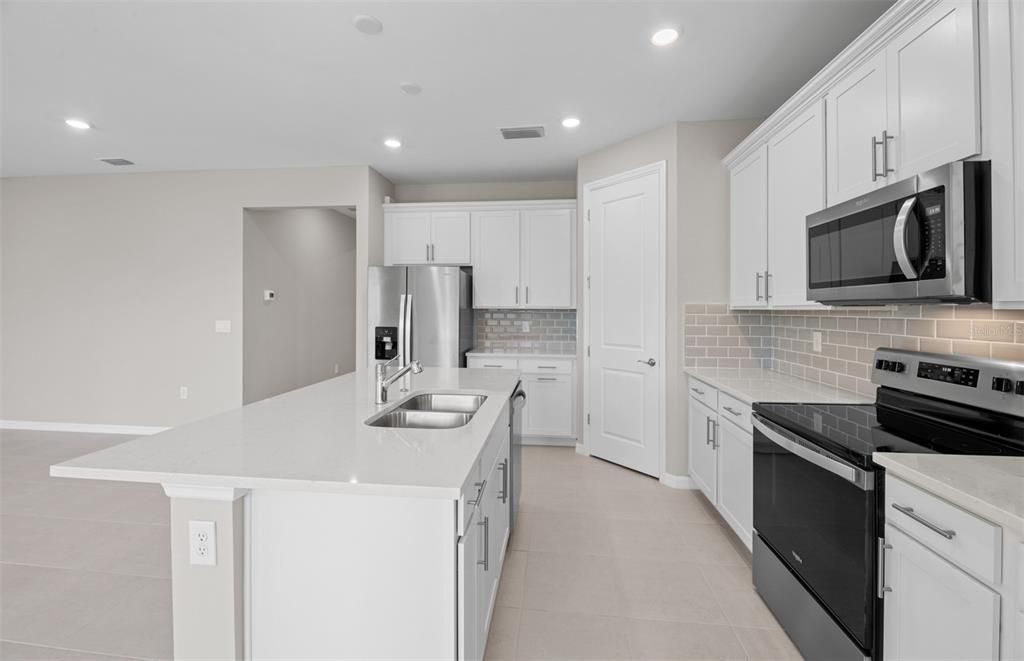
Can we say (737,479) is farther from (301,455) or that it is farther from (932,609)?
(301,455)

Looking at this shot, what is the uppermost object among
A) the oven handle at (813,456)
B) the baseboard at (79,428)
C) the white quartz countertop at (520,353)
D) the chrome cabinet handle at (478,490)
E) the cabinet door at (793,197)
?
the cabinet door at (793,197)

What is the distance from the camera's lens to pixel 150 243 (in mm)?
4898

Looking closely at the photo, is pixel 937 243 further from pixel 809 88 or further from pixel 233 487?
pixel 233 487

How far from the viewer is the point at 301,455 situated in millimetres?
1330

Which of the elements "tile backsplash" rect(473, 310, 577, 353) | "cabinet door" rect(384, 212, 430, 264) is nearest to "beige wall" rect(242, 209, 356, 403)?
"cabinet door" rect(384, 212, 430, 264)

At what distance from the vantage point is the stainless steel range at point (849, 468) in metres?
1.35

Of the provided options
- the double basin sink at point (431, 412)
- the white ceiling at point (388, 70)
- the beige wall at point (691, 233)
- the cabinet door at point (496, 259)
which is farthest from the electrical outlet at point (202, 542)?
the cabinet door at point (496, 259)

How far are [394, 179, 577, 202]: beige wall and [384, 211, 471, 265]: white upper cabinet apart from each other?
0.53m

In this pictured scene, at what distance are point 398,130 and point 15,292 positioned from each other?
16.1 feet

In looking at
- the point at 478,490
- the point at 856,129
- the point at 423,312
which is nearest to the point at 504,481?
the point at 478,490

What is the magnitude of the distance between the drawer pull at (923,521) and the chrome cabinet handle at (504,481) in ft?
4.35

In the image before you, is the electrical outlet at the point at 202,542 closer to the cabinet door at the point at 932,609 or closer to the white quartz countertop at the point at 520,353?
the cabinet door at the point at 932,609

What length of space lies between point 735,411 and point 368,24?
2.75 metres

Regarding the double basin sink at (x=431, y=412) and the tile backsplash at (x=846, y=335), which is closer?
the tile backsplash at (x=846, y=335)
